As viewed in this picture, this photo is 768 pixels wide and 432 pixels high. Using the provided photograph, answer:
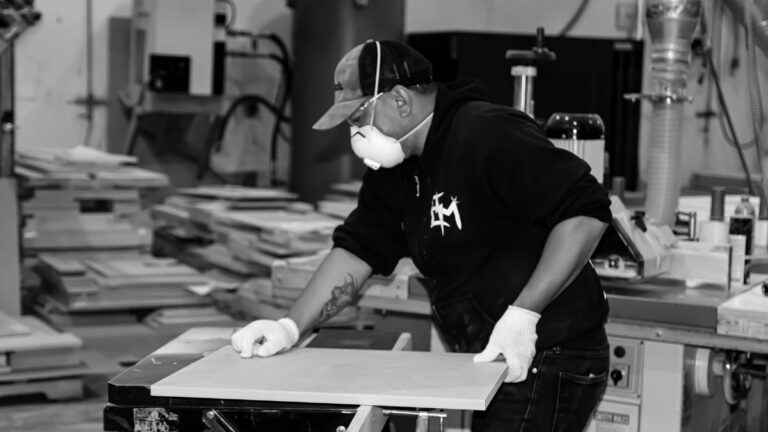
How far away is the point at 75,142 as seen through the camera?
15.9 ft

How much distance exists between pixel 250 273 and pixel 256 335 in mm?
2224

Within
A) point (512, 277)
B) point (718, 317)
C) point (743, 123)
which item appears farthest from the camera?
point (743, 123)

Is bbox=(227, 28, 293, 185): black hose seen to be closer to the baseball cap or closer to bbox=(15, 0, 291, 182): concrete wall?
bbox=(15, 0, 291, 182): concrete wall

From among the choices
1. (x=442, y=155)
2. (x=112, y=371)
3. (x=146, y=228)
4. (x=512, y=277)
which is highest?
(x=442, y=155)

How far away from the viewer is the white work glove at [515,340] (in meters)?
1.81

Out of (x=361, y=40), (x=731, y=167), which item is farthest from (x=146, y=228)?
(x=731, y=167)

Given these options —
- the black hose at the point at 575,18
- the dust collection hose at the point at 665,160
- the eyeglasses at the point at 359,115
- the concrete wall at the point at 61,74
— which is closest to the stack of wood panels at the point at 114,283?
the concrete wall at the point at 61,74

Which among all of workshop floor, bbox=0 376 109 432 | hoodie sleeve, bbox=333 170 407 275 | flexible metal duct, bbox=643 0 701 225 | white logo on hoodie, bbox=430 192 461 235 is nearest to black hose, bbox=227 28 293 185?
workshop floor, bbox=0 376 109 432

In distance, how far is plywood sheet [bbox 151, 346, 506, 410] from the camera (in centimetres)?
163

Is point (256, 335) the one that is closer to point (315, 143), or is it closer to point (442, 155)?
point (442, 155)

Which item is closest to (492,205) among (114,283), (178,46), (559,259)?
(559,259)

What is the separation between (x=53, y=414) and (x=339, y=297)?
1.65m

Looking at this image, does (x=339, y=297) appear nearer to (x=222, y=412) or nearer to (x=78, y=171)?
(x=222, y=412)

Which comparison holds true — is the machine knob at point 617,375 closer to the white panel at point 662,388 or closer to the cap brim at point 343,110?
the white panel at point 662,388
